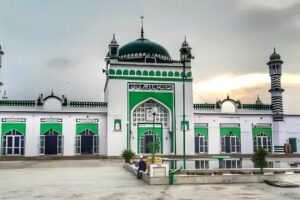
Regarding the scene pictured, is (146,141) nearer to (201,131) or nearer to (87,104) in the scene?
(201,131)

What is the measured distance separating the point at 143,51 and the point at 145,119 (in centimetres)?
730

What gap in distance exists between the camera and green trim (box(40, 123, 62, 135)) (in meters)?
30.9

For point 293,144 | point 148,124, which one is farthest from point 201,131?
point 293,144

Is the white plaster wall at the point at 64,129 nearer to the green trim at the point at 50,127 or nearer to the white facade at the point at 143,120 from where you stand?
the white facade at the point at 143,120

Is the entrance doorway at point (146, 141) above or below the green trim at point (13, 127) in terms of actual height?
below

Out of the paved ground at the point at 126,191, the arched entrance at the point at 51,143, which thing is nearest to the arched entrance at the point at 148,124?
the arched entrance at the point at 51,143

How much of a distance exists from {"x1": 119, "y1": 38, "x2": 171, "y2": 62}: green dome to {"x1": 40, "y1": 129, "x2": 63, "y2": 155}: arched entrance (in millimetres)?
9717

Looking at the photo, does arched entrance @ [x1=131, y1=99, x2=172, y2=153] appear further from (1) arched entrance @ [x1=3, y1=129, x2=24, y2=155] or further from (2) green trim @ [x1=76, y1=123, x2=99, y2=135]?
(1) arched entrance @ [x1=3, y1=129, x2=24, y2=155]

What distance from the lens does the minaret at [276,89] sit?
114ft

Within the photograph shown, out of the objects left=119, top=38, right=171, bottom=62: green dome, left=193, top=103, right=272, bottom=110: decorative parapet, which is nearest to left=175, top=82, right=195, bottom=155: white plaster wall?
left=193, top=103, right=272, bottom=110: decorative parapet

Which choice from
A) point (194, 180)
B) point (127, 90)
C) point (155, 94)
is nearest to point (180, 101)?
point (155, 94)

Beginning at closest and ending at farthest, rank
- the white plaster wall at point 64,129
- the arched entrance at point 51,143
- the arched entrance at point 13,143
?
the arched entrance at point 13,143, the white plaster wall at point 64,129, the arched entrance at point 51,143

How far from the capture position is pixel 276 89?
34906 millimetres

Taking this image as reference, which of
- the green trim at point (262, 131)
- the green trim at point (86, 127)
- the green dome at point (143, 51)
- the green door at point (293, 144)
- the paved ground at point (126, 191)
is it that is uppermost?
the green dome at point (143, 51)
